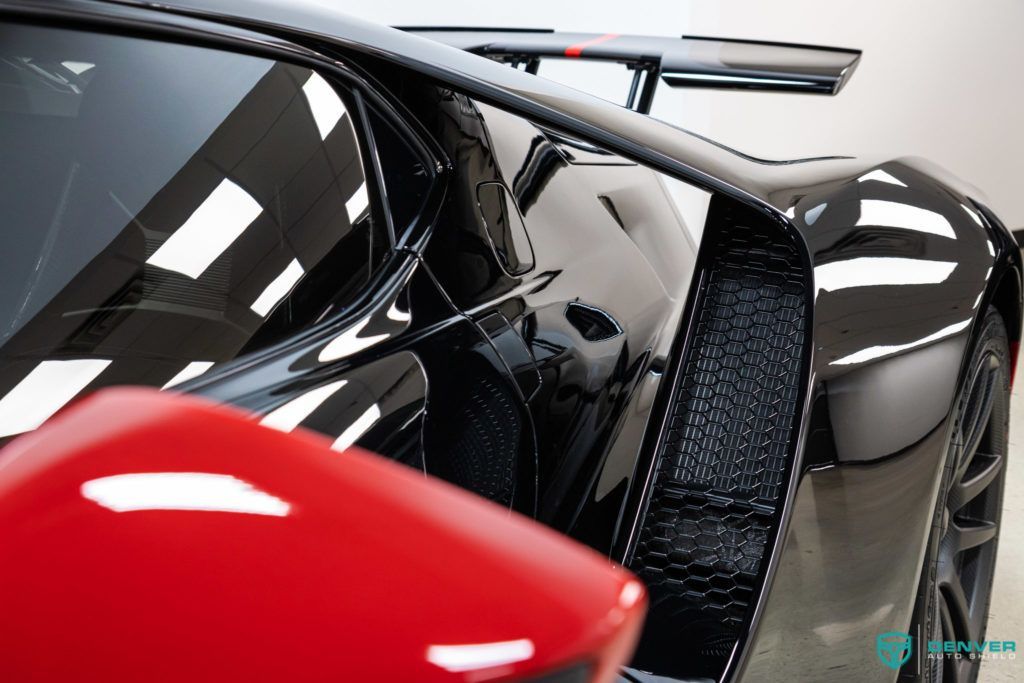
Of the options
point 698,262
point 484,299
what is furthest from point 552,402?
point 698,262

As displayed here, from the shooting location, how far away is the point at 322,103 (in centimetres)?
93

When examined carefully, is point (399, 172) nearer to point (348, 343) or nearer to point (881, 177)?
point (348, 343)

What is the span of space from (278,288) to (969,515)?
1091 millimetres

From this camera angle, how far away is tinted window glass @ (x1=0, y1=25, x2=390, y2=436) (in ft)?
2.38

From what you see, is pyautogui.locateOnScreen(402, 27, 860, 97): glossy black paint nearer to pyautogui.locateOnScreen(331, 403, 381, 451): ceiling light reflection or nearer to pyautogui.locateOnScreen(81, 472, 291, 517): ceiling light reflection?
pyautogui.locateOnScreen(331, 403, 381, 451): ceiling light reflection

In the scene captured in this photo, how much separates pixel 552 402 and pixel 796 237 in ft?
1.01

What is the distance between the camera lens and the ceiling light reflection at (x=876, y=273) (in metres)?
0.96

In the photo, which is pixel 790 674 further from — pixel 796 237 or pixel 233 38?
pixel 233 38

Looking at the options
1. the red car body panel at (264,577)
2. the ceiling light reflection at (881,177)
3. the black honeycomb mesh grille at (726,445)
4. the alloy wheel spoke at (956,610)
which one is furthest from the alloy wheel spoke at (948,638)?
the red car body panel at (264,577)

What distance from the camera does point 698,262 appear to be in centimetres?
108

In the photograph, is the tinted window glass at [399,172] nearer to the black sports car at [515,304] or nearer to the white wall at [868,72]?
the black sports car at [515,304]

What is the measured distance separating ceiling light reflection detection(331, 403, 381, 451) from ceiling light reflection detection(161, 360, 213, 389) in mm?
118

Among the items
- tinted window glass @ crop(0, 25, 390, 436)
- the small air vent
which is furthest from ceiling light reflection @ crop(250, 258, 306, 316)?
the small air vent

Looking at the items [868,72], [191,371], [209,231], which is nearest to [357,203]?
[209,231]
